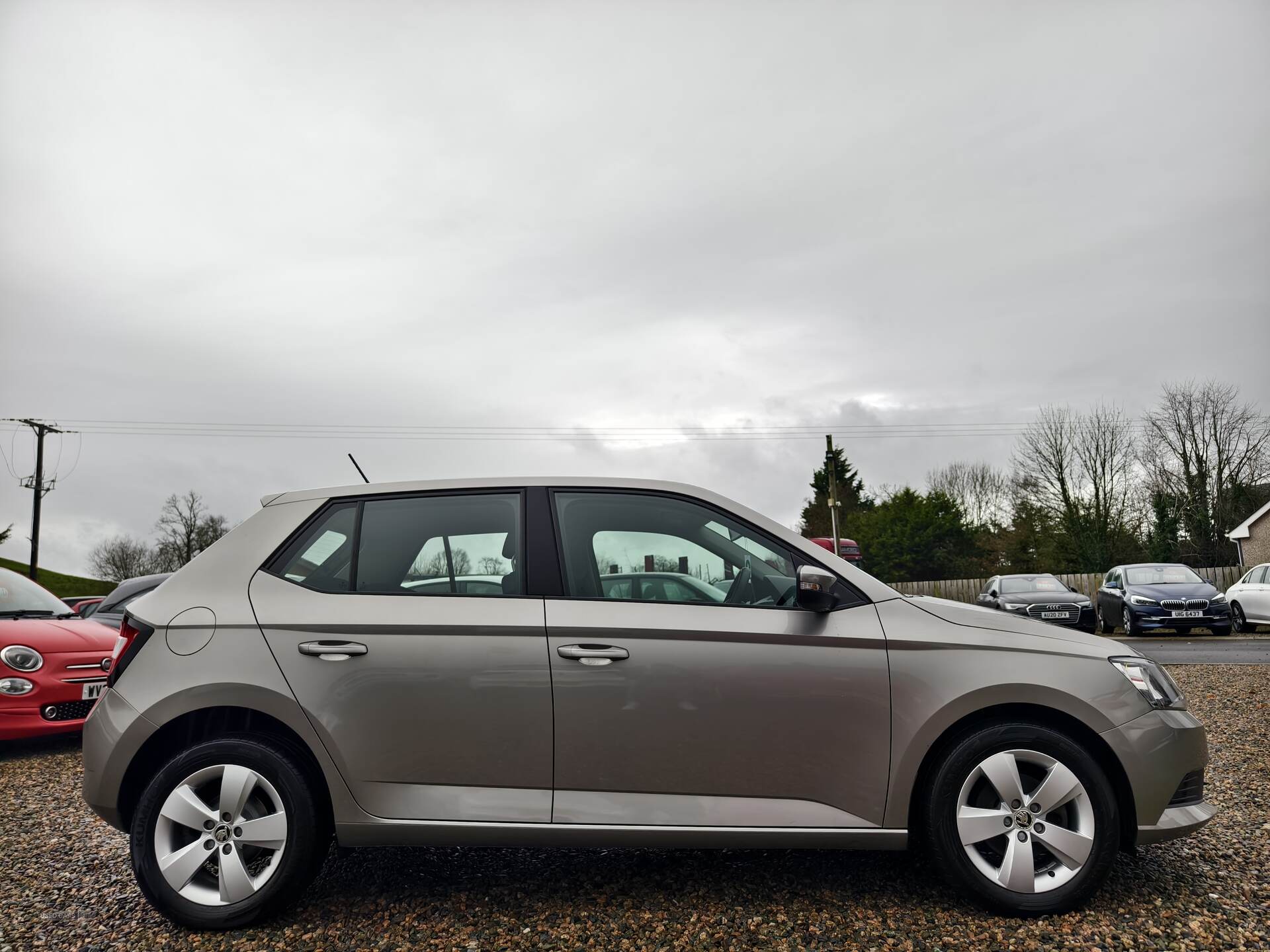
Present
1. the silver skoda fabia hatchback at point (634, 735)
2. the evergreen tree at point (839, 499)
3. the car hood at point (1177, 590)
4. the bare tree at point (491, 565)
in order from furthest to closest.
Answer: the evergreen tree at point (839, 499)
the car hood at point (1177, 590)
the bare tree at point (491, 565)
the silver skoda fabia hatchback at point (634, 735)

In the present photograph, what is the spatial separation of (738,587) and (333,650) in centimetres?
161

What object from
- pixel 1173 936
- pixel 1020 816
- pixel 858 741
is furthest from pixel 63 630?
pixel 1173 936

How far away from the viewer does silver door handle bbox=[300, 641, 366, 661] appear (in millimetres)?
3402

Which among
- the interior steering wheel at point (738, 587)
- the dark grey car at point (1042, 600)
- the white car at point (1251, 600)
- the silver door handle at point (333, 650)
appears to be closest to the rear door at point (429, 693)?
the silver door handle at point (333, 650)

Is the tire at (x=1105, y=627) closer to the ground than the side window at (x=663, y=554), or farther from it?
closer to the ground

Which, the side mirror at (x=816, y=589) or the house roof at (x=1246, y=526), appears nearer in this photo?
the side mirror at (x=816, y=589)

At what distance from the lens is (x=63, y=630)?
23.6 feet

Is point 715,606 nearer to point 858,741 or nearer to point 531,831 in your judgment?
point 858,741

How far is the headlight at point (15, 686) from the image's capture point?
672 cm

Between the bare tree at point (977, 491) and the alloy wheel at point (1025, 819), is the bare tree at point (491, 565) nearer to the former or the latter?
the alloy wheel at point (1025, 819)

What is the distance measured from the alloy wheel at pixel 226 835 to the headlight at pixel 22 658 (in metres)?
4.47

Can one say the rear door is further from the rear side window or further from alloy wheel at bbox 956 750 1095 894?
alloy wheel at bbox 956 750 1095 894

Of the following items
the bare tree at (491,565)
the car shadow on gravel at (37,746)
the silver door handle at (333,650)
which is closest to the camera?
the silver door handle at (333,650)

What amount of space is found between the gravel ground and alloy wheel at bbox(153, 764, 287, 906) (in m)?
0.19
